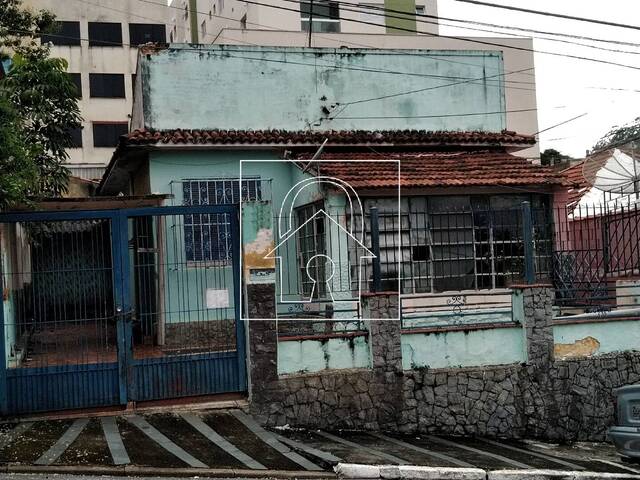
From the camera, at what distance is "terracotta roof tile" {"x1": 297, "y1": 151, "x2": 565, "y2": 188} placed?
45.8ft

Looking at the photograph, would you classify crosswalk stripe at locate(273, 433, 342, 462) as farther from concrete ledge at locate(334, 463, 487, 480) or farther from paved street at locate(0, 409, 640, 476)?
concrete ledge at locate(334, 463, 487, 480)

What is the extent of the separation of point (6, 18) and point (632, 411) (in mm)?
16950

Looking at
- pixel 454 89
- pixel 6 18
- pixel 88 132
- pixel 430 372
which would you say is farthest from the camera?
pixel 88 132

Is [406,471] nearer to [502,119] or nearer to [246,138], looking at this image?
[246,138]

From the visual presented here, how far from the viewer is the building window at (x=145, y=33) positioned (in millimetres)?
42938

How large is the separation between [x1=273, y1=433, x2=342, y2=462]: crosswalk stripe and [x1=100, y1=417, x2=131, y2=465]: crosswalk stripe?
186cm

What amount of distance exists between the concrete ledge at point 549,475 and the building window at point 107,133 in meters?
35.1

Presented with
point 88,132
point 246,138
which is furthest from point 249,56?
point 88,132

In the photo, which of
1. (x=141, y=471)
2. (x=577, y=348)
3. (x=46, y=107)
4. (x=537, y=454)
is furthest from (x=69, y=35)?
(x=141, y=471)

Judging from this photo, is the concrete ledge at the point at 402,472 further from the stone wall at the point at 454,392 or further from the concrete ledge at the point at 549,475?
the stone wall at the point at 454,392

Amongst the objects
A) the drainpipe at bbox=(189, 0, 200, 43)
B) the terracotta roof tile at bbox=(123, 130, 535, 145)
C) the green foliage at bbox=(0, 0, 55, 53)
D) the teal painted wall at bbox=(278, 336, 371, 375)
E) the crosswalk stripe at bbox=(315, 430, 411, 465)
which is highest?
the drainpipe at bbox=(189, 0, 200, 43)

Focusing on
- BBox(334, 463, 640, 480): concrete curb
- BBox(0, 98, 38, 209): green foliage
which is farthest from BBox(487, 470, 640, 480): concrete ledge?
BBox(0, 98, 38, 209): green foliage

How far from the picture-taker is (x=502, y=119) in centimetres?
1759

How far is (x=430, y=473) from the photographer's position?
851 centimetres
